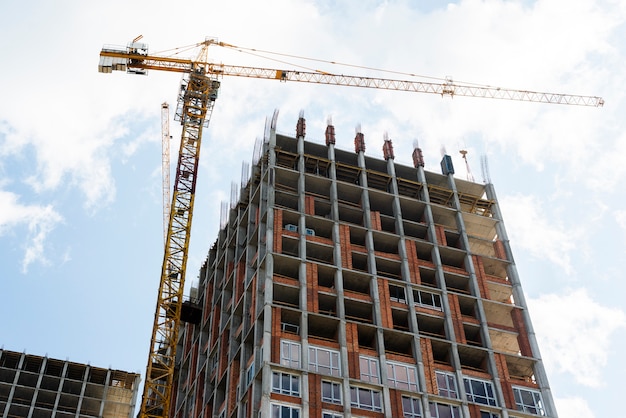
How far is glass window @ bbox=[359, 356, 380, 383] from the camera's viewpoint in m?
80.4

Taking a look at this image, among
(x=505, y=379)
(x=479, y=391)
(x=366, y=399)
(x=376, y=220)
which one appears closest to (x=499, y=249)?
(x=376, y=220)

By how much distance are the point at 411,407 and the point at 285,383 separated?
12018mm

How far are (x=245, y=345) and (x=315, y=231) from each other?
17.2 m

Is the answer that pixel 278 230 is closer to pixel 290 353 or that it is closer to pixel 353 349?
pixel 353 349

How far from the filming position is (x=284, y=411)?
73812 millimetres

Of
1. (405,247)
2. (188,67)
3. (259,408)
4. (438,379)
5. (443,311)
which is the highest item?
(188,67)

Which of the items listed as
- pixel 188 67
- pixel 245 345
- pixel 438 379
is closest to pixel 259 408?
pixel 245 345

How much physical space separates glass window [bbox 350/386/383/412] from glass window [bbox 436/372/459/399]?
701 centimetres

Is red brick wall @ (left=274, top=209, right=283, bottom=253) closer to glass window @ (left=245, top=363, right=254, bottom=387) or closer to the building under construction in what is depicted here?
the building under construction

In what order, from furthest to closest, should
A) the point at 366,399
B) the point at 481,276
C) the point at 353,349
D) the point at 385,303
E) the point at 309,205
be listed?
the point at 481,276 < the point at 309,205 < the point at 385,303 < the point at 353,349 < the point at 366,399

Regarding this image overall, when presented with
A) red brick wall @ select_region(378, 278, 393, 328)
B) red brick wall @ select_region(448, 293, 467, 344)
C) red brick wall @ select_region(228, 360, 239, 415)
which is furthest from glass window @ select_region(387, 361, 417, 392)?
red brick wall @ select_region(228, 360, 239, 415)

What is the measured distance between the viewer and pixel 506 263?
334 feet

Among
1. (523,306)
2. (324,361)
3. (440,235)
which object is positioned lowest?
(324,361)

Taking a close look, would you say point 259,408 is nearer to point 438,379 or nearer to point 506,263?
point 438,379
